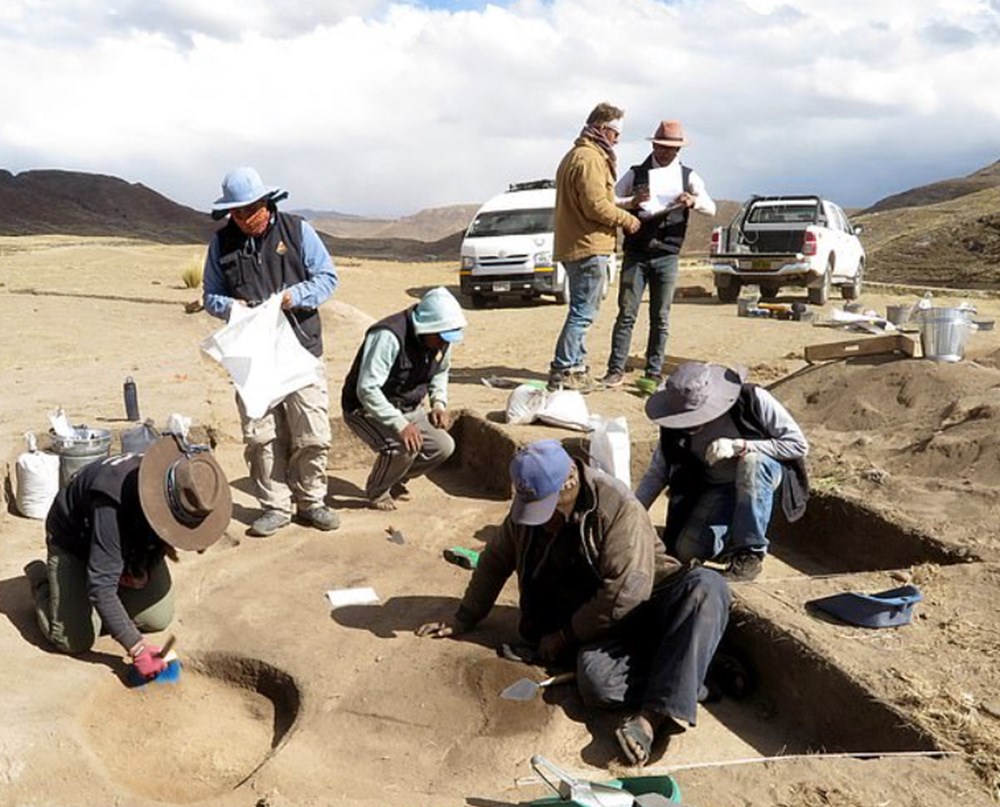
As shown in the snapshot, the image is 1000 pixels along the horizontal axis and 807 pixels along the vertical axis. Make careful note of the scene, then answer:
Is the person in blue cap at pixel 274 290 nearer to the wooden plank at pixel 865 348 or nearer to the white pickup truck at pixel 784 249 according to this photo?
the wooden plank at pixel 865 348

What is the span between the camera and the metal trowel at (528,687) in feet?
12.4

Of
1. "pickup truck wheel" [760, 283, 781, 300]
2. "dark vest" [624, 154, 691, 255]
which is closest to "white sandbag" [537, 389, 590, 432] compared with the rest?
"dark vest" [624, 154, 691, 255]

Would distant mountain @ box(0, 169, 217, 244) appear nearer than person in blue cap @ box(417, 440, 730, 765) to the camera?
No

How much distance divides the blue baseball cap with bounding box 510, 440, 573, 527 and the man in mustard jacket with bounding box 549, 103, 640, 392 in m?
3.57

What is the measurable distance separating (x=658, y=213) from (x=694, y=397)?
9.98 ft

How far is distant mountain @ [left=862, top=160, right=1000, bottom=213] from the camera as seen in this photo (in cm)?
4444

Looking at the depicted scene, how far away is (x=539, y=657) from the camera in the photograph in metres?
3.99

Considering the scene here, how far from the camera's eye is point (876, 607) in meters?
3.84

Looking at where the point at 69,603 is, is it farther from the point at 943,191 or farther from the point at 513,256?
the point at 943,191

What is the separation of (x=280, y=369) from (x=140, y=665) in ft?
5.47

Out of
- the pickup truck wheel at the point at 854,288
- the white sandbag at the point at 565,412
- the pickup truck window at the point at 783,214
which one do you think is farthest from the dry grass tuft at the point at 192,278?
the white sandbag at the point at 565,412

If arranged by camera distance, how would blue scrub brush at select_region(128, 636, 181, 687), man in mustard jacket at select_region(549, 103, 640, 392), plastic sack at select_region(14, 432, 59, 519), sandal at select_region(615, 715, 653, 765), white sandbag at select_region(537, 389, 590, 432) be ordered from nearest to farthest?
sandal at select_region(615, 715, 653, 765), blue scrub brush at select_region(128, 636, 181, 687), plastic sack at select_region(14, 432, 59, 519), white sandbag at select_region(537, 389, 590, 432), man in mustard jacket at select_region(549, 103, 640, 392)

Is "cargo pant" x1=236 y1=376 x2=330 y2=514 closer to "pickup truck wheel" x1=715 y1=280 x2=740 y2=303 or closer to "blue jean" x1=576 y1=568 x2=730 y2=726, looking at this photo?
"blue jean" x1=576 y1=568 x2=730 y2=726

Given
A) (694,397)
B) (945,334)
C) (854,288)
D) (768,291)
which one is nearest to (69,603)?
(694,397)
